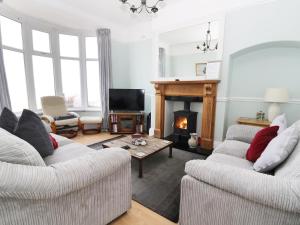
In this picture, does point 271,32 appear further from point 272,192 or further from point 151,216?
point 151,216

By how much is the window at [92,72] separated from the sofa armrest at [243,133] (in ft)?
12.5

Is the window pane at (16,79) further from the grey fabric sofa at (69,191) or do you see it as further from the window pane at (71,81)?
the grey fabric sofa at (69,191)

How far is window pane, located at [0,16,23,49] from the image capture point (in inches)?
133

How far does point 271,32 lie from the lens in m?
2.74

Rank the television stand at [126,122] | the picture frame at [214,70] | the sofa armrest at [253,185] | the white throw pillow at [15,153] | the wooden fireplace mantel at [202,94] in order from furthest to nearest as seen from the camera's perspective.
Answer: the television stand at [126,122] < the wooden fireplace mantel at [202,94] < the picture frame at [214,70] < the white throw pillow at [15,153] < the sofa armrest at [253,185]

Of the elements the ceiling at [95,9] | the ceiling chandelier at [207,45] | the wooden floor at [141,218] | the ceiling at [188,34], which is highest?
the ceiling at [95,9]

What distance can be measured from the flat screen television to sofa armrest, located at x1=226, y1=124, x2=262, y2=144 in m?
2.48

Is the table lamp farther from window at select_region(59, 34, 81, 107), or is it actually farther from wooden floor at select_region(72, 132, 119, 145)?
window at select_region(59, 34, 81, 107)

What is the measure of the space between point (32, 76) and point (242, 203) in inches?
182

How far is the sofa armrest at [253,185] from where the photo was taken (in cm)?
95

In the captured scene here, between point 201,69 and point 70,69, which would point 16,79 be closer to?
point 70,69

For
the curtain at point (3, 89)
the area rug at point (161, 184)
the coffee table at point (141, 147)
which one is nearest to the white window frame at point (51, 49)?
the curtain at point (3, 89)

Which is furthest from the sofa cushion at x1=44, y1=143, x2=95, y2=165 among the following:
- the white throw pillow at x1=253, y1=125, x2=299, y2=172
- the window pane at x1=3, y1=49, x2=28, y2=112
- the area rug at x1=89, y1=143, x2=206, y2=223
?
the window pane at x1=3, y1=49, x2=28, y2=112

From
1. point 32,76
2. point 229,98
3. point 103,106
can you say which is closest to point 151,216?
point 229,98
